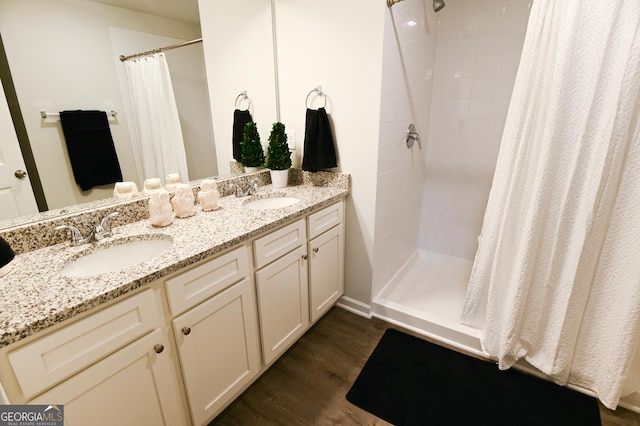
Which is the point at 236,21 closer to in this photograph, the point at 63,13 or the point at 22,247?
the point at 63,13

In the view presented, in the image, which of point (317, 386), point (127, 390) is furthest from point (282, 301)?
point (127, 390)

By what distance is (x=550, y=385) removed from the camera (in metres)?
1.53

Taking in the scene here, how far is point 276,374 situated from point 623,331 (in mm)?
1574

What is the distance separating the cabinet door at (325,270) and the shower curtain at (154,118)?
2.76ft

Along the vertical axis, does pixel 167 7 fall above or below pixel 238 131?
above

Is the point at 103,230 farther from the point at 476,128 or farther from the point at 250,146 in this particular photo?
the point at 476,128

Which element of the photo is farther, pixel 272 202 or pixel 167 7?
pixel 272 202

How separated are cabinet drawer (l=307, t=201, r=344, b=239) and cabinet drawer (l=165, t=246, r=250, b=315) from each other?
468mm

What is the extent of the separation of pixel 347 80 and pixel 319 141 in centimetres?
37

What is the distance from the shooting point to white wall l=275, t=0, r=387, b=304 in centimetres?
162

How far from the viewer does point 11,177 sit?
3.50 ft

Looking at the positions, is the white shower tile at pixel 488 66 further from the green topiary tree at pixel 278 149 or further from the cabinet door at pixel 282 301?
the cabinet door at pixel 282 301

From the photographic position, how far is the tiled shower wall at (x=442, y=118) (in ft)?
6.18

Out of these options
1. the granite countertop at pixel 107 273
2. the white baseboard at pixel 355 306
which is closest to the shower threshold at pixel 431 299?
the white baseboard at pixel 355 306
